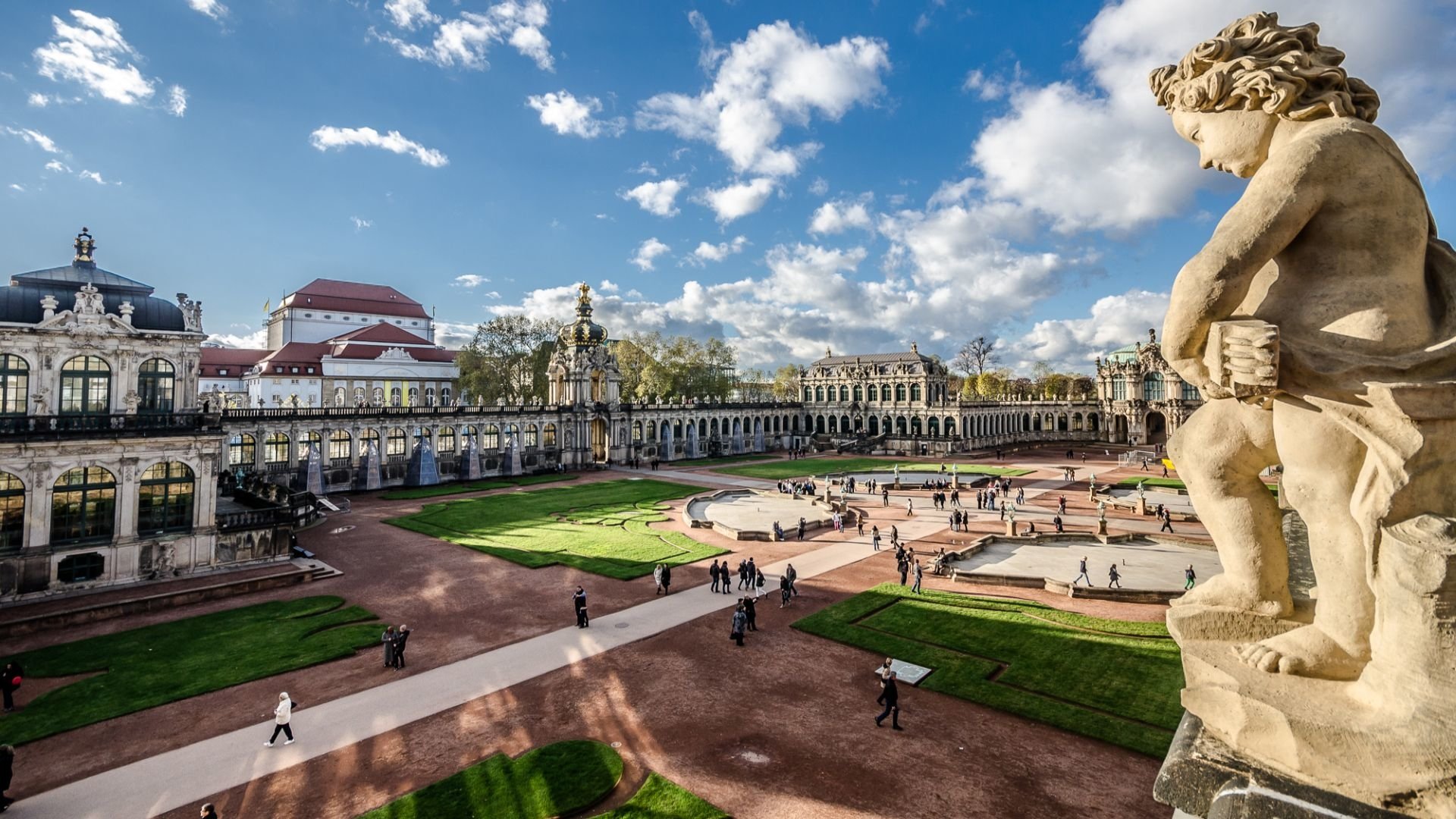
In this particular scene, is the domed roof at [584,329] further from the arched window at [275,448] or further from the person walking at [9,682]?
the person walking at [9,682]

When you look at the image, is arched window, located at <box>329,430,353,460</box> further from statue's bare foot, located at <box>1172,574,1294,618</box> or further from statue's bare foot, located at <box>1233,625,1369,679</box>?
statue's bare foot, located at <box>1233,625,1369,679</box>

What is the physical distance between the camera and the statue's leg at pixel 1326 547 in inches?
153

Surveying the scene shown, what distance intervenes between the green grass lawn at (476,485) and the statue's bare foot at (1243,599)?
49.4m

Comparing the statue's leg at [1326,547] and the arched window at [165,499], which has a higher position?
the statue's leg at [1326,547]

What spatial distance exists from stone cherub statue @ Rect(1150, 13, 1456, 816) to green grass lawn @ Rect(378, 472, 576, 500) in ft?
163

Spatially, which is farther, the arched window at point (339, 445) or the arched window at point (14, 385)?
the arched window at point (339, 445)

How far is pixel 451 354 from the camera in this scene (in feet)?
297

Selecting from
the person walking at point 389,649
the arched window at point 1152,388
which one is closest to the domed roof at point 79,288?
the person walking at point 389,649

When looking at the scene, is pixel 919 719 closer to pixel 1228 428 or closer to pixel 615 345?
pixel 1228 428

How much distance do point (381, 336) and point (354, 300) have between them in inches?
→ 638

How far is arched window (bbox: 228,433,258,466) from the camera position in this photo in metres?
44.6

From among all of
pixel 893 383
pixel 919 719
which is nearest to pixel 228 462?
pixel 919 719

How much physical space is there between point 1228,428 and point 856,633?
1649cm

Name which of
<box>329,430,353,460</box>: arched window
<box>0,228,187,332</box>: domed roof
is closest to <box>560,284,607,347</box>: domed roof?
<box>329,430,353,460</box>: arched window
